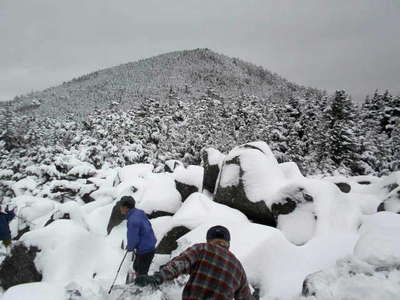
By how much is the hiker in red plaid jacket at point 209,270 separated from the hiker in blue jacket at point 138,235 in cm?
245

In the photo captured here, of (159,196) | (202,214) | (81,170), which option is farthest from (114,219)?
(81,170)

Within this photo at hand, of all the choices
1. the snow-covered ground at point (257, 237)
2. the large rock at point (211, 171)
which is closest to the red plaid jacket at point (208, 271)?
the snow-covered ground at point (257, 237)

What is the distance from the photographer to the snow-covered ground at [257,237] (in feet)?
14.0

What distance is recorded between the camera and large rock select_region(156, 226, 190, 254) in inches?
329

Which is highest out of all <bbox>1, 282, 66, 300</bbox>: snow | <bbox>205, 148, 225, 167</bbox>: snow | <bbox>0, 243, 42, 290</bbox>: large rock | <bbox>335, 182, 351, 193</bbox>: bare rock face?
<bbox>205, 148, 225, 167</bbox>: snow

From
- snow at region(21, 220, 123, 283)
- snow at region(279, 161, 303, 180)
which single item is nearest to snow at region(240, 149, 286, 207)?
snow at region(279, 161, 303, 180)

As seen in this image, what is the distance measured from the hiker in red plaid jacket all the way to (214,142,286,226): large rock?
6670 mm

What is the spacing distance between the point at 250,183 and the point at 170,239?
A: 3.32m

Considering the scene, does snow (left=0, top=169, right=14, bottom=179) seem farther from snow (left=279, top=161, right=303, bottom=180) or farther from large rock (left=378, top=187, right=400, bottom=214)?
large rock (left=378, top=187, right=400, bottom=214)

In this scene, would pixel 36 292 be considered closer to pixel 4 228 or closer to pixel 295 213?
pixel 4 228

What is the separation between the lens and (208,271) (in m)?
2.96

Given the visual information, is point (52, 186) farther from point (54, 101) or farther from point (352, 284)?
point (54, 101)

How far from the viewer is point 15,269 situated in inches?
278

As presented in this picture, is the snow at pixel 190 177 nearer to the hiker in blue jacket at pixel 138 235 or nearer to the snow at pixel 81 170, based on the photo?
the hiker in blue jacket at pixel 138 235
